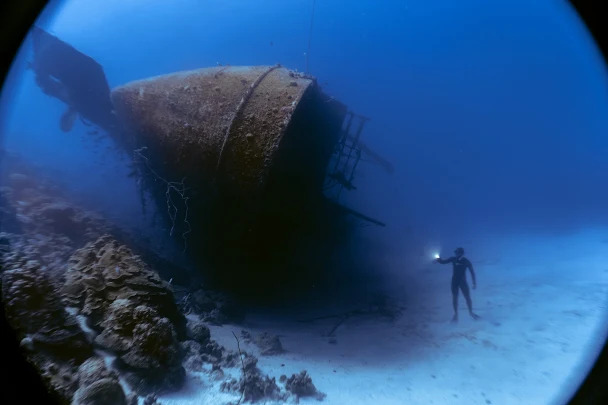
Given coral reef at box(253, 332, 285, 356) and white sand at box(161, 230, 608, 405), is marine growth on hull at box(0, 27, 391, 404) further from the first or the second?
white sand at box(161, 230, 608, 405)

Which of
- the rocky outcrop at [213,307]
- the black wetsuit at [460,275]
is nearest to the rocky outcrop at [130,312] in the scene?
the rocky outcrop at [213,307]

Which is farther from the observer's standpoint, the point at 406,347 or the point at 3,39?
the point at 406,347

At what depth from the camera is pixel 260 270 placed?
19.9 feet

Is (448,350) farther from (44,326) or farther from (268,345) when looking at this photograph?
(44,326)

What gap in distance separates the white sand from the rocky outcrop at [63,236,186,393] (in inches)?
14.1

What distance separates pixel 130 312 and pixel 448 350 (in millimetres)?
6443

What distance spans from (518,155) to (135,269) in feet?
337

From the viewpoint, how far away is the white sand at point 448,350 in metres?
4.13

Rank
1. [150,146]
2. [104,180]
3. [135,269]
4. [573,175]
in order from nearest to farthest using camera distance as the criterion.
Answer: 1. [135,269]
2. [150,146]
3. [104,180]
4. [573,175]

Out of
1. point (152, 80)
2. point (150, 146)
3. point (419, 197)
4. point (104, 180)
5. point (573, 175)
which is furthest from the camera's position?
point (573, 175)

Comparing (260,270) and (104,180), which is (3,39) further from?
(104,180)

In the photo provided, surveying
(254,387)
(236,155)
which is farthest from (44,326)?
(236,155)

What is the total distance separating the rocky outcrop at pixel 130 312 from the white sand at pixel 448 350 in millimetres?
357

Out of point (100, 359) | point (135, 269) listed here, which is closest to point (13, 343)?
point (100, 359)
